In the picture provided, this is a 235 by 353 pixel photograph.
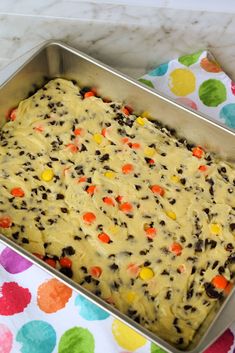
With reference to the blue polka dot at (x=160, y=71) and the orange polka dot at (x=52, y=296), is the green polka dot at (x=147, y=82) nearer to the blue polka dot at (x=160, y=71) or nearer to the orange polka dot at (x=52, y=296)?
the blue polka dot at (x=160, y=71)

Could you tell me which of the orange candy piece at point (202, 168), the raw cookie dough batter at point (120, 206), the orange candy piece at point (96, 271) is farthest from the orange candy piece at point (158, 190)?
the orange candy piece at point (96, 271)

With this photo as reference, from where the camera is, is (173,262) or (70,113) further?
(70,113)

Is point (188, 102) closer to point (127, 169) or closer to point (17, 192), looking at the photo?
point (127, 169)

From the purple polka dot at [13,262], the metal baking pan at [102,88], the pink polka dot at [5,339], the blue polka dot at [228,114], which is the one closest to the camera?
the pink polka dot at [5,339]

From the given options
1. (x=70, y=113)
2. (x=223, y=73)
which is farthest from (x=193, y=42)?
(x=70, y=113)

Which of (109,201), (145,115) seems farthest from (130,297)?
(145,115)

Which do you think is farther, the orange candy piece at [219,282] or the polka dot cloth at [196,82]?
the polka dot cloth at [196,82]

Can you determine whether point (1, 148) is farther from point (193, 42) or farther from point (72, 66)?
point (193, 42)

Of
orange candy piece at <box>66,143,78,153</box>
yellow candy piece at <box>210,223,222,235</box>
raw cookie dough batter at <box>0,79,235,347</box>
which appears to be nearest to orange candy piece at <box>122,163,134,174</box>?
raw cookie dough batter at <box>0,79,235,347</box>
